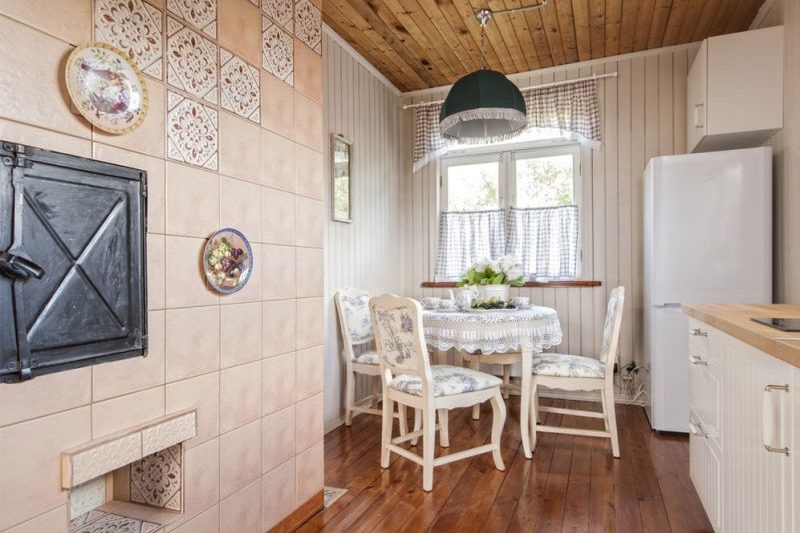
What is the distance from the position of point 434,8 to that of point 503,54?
0.89 m

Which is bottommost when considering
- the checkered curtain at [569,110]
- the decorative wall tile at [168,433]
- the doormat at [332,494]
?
the doormat at [332,494]

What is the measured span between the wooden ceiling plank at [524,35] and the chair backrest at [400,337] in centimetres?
202

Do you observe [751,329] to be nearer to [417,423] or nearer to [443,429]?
[443,429]

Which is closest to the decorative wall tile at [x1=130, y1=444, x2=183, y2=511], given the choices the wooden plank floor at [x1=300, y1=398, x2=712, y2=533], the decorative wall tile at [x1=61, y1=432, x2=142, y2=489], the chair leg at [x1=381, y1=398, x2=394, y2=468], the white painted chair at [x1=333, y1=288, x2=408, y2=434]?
the decorative wall tile at [x1=61, y1=432, x2=142, y2=489]

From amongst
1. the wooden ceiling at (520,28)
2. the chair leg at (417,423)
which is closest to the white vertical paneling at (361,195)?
the wooden ceiling at (520,28)

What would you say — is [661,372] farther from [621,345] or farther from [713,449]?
[713,449]

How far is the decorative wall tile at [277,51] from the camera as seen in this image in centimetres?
185

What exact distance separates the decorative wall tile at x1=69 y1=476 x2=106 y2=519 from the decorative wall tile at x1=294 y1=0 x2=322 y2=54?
181 cm

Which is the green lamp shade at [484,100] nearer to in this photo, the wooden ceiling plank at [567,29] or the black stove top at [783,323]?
the wooden ceiling plank at [567,29]

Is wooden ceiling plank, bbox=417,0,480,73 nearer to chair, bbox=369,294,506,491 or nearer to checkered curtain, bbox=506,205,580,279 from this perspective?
checkered curtain, bbox=506,205,580,279

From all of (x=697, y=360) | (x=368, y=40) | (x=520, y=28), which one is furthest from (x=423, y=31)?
(x=697, y=360)

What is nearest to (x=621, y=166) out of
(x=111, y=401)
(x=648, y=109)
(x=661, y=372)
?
(x=648, y=109)

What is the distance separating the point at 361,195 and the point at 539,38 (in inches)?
67.9

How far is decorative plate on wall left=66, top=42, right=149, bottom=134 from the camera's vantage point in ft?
3.80
